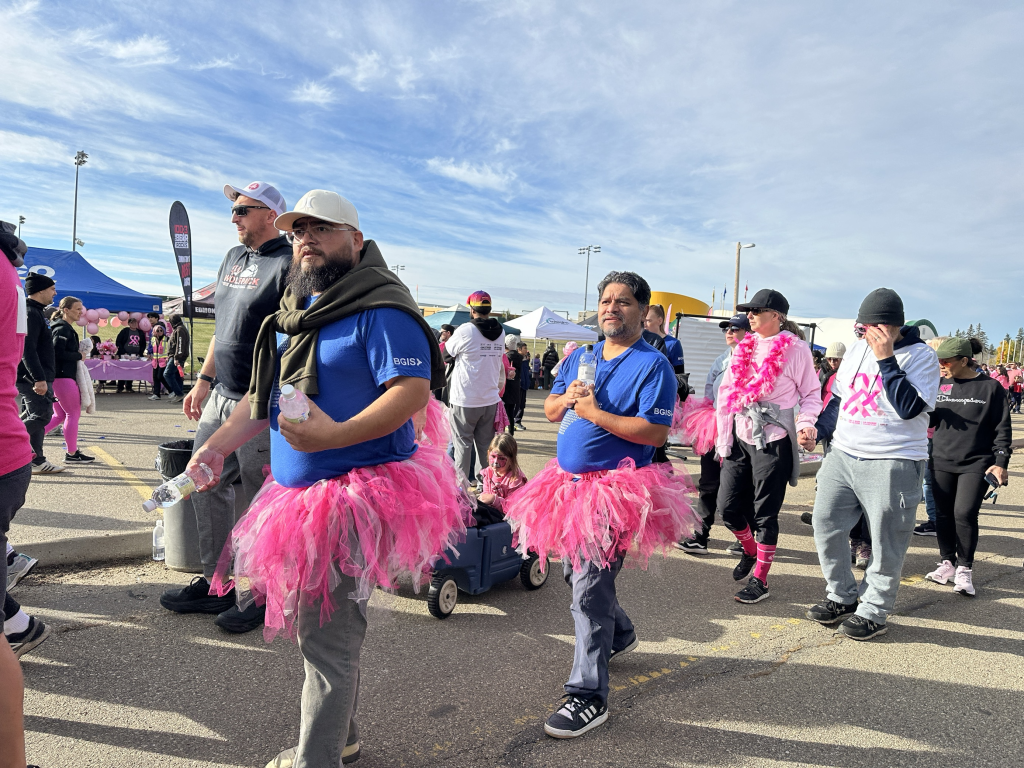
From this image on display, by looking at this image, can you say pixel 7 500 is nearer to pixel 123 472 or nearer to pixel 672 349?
pixel 672 349

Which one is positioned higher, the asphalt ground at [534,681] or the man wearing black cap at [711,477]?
the man wearing black cap at [711,477]

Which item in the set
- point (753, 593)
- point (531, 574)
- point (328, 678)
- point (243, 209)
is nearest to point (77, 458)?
point (243, 209)

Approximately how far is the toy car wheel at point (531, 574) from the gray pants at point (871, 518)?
6.07ft

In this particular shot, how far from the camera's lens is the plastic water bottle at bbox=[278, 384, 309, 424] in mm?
2025

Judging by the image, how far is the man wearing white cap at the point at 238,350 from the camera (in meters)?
3.61

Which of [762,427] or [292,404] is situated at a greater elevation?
[292,404]

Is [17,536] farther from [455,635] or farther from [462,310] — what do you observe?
[462,310]

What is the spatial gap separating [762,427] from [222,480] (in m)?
3.55

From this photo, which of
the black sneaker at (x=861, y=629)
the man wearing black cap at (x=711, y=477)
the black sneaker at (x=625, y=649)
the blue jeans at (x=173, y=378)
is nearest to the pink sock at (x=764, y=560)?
the black sneaker at (x=861, y=629)

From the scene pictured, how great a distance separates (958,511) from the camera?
17.8 feet

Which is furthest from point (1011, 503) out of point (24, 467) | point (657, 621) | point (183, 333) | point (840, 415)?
point (183, 333)

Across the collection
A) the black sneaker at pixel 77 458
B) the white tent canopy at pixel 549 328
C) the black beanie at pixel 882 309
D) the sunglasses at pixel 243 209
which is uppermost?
the white tent canopy at pixel 549 328

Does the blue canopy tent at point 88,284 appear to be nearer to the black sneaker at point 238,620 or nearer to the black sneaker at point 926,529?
the black sneaker at point 238,620

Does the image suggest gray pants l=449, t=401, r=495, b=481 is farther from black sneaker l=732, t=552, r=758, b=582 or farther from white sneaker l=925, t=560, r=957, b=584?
white sneaker l=925, t=560, r=957, b=584
